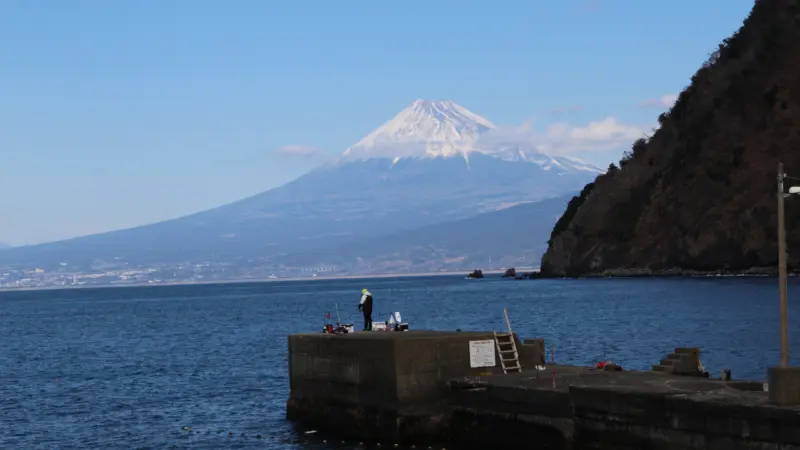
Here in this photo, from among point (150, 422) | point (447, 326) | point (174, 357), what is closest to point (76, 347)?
point (174, 357)

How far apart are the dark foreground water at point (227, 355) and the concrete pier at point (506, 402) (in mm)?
2004

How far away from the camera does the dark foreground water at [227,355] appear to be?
40156 millimetres

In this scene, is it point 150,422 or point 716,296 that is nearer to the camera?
point 150,422

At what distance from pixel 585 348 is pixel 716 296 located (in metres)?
56.2

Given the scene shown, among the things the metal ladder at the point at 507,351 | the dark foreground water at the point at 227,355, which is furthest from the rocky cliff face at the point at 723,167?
the metal ladder at the point at 507,351

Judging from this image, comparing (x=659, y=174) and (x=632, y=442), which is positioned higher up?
(x=659, y=174)

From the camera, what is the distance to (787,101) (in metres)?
151

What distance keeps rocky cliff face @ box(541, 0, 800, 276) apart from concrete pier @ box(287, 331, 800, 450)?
386 feet

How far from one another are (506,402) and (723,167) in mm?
133057

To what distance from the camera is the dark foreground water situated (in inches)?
1581

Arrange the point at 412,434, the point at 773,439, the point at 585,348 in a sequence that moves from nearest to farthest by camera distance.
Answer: the point at 773,439 → the point at 412,434 → the point at 585,348

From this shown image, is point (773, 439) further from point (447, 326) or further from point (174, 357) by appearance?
point (447, 326)

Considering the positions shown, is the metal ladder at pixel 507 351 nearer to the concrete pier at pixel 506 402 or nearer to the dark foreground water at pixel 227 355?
the concrete pier at pixel 506 402

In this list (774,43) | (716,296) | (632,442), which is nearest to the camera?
(632,442)
